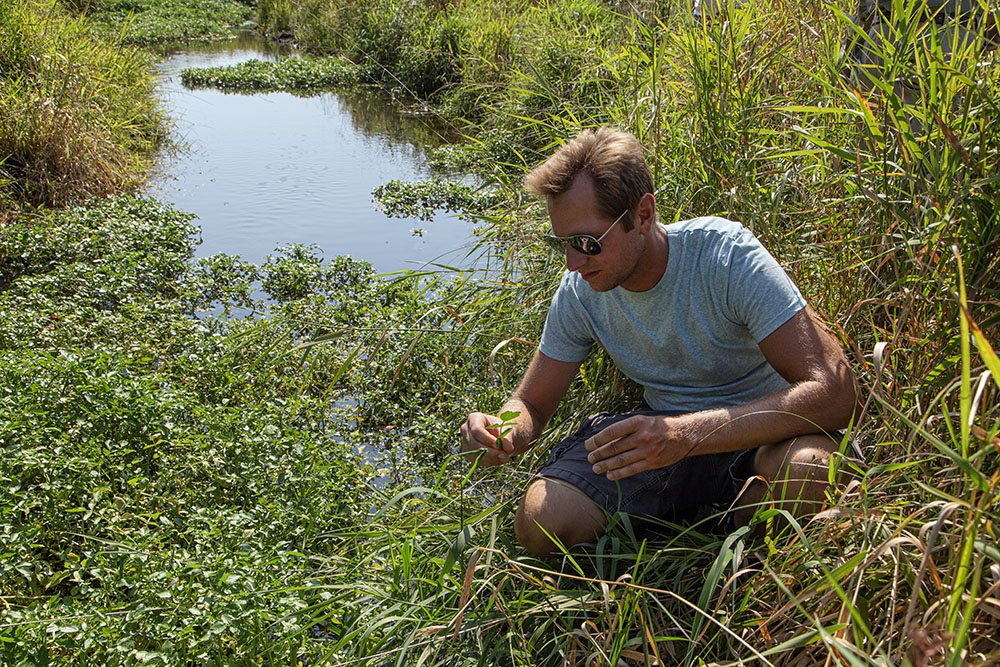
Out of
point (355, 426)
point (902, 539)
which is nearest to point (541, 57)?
point (355, 426)

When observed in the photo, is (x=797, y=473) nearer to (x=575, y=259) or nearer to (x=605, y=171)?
(x=575, y=259)

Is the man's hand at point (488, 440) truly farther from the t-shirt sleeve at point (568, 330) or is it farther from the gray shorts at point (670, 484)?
the t-shirt sleeve at point (568, 330)

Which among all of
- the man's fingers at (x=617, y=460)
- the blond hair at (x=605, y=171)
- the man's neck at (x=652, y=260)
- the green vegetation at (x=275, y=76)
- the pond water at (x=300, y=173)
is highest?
the blond hair at (x=605, y=171)

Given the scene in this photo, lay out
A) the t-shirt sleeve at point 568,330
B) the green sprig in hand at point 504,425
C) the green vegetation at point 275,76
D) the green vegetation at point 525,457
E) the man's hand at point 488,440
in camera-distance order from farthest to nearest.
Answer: the green vegetation at point 275,76, the t-shirt sleeve at point 568,330, the man's hand at point 488,440, the green sprig in hand at point 504,425, the green vegetation at point 525,457

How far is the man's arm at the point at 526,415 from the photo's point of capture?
247 cm

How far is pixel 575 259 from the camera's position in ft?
8.39

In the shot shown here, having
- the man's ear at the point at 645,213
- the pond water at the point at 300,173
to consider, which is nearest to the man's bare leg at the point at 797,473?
the man's ear at the point at 645,213

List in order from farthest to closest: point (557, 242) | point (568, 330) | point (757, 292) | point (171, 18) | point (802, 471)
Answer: point (171, 18), point (568, 330), point (557, 242), point (757, 292), point (802, 471)

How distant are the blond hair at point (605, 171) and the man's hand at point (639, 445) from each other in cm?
66

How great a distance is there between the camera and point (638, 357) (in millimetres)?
2711

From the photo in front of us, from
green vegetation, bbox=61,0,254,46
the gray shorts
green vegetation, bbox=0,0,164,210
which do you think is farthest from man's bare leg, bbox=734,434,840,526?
green vegetation, bbox=61,0,254,46

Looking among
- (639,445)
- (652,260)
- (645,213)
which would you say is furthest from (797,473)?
(645,213)

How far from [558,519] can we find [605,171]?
101 cm

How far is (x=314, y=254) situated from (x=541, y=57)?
3244 millimetres
